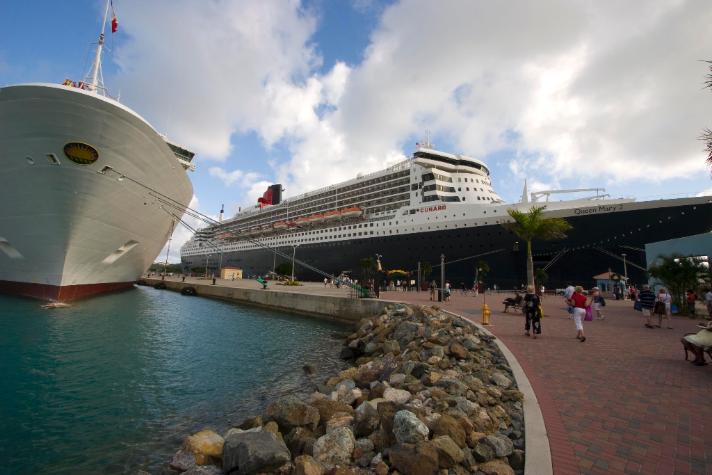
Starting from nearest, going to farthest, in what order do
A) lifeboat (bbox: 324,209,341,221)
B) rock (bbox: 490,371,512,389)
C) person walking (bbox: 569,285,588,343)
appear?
rock (bbox: 490,371,512,389) < person walking (bbox: 569,285,588,343) < lifeboat (bbox: 324,209,341,221)

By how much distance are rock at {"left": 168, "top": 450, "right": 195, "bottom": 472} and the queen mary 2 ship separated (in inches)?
570

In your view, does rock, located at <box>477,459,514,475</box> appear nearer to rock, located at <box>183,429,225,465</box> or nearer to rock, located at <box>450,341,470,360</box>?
rock, located at <box>183,429,225,465</box>

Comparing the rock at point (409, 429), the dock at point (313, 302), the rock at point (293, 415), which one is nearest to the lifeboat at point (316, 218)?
the dock at point (313, 302)

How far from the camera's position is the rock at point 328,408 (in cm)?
466

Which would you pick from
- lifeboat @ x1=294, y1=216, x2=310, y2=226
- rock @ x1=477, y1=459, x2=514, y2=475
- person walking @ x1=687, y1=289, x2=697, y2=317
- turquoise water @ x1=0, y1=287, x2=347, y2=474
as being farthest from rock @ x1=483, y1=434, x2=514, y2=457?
lifeboat @ x1=294, y1=216, x2=310, y2=226

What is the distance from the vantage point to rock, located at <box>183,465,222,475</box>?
11.9 feet

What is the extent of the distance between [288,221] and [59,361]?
36.5 m

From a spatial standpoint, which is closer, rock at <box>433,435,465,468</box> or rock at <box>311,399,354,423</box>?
rock at <box>433,435,465,468</box>

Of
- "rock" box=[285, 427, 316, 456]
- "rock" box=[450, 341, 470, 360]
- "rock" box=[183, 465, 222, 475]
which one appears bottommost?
"rock" box=[183, 465, 222, 475]

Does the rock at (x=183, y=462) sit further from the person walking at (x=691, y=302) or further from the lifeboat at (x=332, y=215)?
the lifeboat at (x=332, y=215)

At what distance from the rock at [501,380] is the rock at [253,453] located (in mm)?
3420

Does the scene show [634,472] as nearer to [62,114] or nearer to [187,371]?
[187,371]

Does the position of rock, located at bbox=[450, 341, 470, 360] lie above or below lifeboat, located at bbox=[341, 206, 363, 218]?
below

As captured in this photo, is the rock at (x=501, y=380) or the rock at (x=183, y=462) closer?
the rock at (x=183, y=462)
